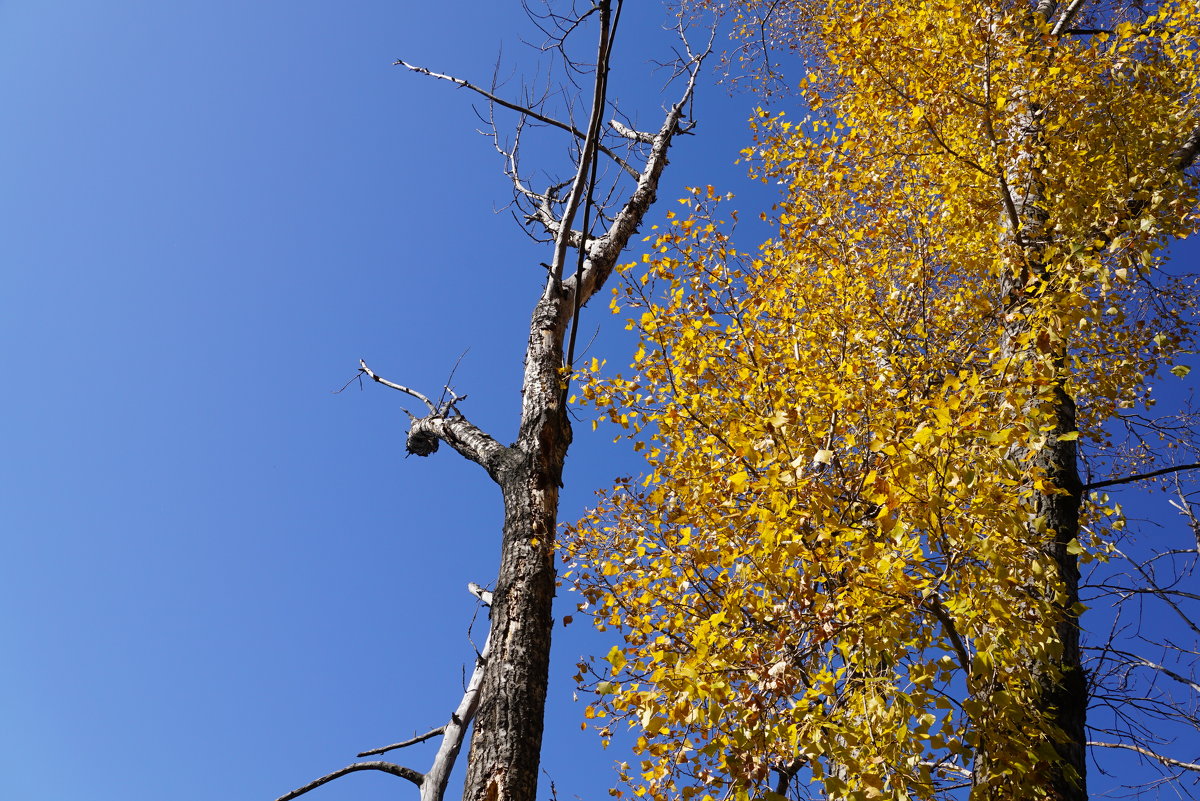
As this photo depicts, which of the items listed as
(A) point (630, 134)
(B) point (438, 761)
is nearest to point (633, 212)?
(A) point (630, 134)

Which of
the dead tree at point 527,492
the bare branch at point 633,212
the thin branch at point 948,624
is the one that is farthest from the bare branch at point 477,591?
the thin branch at point 948,624

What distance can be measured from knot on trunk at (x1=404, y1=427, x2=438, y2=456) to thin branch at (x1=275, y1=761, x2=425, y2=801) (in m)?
2.46

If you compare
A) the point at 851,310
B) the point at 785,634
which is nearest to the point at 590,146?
the point at 851,310

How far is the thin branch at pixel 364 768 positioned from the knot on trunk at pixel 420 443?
2461 millimetres

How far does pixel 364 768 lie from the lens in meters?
4.40

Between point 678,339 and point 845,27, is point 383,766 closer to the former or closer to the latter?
point 678,339

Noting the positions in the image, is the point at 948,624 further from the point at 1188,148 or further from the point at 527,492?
the point at 1188,148

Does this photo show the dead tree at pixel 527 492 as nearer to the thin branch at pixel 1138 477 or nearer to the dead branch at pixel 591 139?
the dead branch at pixel 591 139

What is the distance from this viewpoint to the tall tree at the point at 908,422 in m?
2.79

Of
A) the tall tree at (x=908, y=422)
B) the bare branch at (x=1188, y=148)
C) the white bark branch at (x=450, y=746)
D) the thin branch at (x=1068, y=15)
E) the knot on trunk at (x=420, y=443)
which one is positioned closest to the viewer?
the tall tree at (x=908, y=422)

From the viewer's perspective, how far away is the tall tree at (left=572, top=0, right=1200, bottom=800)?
2.79 m

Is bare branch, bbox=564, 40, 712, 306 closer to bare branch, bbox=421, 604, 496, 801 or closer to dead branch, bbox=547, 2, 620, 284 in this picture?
dead branch, bbox=547, 2, 620, 284

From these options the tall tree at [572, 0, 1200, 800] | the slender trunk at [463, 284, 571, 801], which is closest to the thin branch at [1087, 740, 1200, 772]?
the tall tree at [572, 0, 1200, 800]

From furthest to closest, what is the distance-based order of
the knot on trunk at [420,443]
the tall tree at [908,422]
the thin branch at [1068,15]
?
1. the thin branch at [1068,15]
2. the knot on trunk at [420,443]
3. the tall tree at [908,422]
